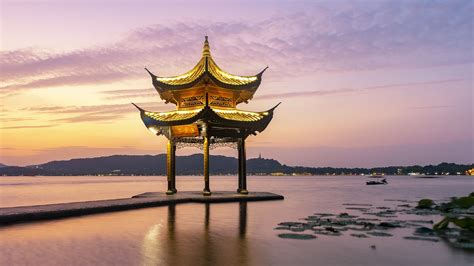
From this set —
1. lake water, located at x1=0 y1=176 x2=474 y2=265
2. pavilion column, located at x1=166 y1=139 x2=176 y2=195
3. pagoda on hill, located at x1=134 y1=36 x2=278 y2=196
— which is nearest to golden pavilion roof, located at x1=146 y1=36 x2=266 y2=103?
pagoda on hill, located at x1=134 y1=36 x2=278 y2=196

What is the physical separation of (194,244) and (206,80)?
16.3 m

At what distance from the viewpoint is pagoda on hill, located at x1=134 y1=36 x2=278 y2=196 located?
2680 centimetres

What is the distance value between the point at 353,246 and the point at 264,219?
6.90 m

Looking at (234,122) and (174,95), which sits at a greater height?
(174,95)

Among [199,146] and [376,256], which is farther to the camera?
[199,146]

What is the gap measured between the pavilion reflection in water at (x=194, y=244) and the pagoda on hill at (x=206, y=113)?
10.4 m

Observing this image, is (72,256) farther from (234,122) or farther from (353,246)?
(234,122)

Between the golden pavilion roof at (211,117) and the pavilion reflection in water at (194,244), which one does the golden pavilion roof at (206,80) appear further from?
the pavilion reflection in water at (194,244)

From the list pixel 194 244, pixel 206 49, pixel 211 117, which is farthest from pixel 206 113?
pixel 194 244

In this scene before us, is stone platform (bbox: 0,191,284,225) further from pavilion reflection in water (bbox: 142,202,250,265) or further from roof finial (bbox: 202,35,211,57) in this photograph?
roof finial (bbox: 202,35,211,57)

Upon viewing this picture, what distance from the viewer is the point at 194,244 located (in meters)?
11.6

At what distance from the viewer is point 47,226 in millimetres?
14555

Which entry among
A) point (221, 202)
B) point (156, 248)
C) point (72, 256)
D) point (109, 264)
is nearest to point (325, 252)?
point (156, 248)

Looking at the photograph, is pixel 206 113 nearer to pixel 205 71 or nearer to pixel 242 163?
pixel 205 71
